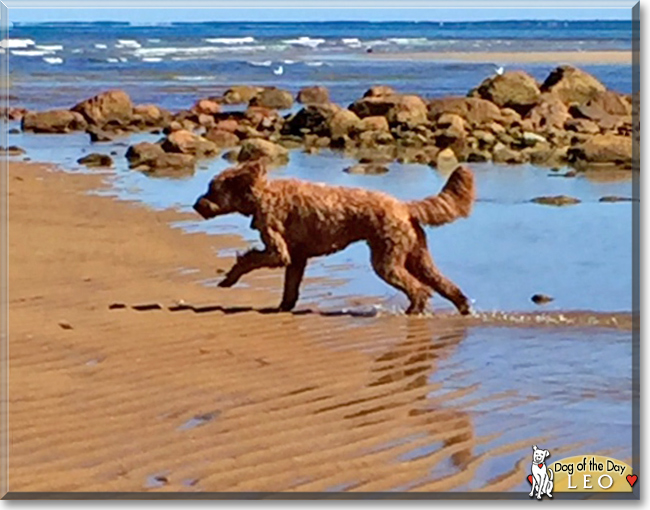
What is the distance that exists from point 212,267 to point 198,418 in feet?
14.9

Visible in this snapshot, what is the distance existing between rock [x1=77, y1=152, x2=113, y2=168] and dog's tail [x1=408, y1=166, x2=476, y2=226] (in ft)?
34.4

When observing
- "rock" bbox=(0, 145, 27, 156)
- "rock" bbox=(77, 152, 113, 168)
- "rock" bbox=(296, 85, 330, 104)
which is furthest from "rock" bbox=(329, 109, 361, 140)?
"rock" bbox=(296, 85, 330, 104)

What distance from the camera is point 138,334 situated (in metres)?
8.95

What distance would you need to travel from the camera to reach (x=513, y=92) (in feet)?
91.4

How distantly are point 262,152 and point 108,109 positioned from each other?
7718 millimetres

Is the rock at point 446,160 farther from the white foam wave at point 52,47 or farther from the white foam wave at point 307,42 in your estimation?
the white foam wave at point 307,42

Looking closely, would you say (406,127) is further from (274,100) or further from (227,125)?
(274,100)

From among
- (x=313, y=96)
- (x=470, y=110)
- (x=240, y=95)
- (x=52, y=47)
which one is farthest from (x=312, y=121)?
(x=52, y=47)

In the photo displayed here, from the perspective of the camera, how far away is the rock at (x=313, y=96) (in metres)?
32.3

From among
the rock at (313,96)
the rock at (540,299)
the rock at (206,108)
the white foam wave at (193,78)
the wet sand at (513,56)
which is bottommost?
the wet sand at (513,56)

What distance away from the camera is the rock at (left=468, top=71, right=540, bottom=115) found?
90.3 feet

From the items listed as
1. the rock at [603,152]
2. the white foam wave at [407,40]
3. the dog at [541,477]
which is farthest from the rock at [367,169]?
the white foam wave at [407,40]

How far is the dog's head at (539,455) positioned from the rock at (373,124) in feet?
57.8

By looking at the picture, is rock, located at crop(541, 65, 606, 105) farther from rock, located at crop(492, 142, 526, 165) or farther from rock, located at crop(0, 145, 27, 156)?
rock, located at crop(0, 145, 27, 156)
